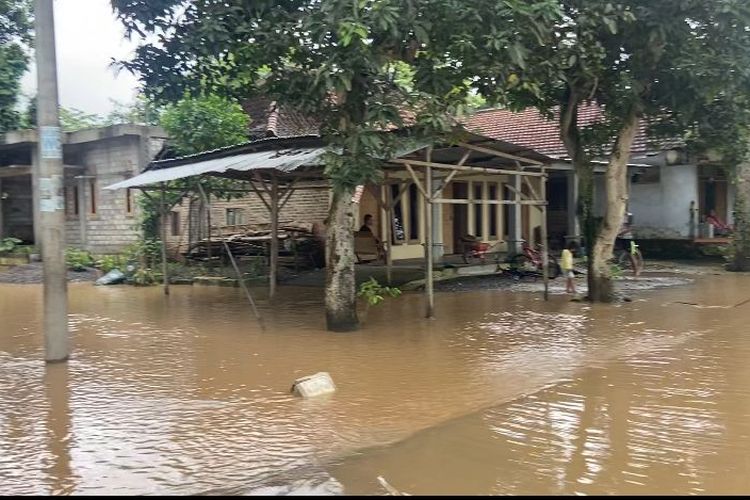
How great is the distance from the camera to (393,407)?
19.4 ft

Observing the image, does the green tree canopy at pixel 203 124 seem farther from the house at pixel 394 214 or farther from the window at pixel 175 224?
the window at pixel 175 224

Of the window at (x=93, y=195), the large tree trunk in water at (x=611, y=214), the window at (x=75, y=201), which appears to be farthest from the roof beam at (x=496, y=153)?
the window at (x=75, y=201)

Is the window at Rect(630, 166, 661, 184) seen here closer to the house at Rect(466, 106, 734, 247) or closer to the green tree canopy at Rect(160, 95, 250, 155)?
the house at Rect(466, 106, 734, 247)

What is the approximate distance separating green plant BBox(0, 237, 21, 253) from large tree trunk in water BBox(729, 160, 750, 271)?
19105mm

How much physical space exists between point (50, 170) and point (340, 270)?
3.75 meters

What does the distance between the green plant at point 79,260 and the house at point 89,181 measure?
0.83m

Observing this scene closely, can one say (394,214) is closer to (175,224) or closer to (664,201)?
(175,224)

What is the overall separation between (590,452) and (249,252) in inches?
549

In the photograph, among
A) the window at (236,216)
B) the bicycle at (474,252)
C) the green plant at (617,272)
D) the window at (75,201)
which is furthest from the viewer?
the window at (75,201)

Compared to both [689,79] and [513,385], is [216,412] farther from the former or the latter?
[689,79]

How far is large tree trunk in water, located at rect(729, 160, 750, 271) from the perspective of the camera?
15797 mm

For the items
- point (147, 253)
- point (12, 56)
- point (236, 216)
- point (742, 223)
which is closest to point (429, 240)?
point (742, 223)

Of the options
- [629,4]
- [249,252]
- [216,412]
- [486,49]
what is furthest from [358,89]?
[249,252]

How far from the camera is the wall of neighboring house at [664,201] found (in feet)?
63.3
